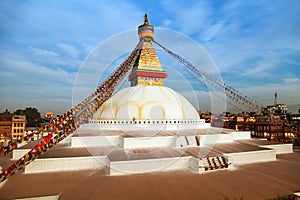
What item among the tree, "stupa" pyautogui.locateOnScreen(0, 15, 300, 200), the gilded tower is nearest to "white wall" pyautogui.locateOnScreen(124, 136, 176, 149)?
"stupa" pyautogui.locateOnScreen(0, 15, 300, 200)

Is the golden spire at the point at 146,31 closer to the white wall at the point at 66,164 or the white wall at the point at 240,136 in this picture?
the white wall at the point at 240,136

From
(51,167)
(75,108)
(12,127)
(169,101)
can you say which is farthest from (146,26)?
(12,127)

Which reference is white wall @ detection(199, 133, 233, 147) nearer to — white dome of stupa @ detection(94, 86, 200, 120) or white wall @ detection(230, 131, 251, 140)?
white wall @ detection(230, 131, 251, 140)

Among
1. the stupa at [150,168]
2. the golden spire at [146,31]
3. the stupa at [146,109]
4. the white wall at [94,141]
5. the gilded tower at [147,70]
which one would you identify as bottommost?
the stupa at [150,168]

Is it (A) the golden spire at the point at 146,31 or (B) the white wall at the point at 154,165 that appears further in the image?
(A) the golden spire at the point at 146,31

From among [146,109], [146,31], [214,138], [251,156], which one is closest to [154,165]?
[251,156]

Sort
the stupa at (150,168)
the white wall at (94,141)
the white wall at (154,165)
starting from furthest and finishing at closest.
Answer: the white wall at (94,141), the white wall at (154,165), the stupa at (150,168)

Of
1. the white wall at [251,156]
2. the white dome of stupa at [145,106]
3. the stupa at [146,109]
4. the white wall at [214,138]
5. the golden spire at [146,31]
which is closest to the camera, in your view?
the white wall at [251,156]

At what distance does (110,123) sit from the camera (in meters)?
9.55

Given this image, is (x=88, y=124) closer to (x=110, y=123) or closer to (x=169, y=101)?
(x=110, y=123)

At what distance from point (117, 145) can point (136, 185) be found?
3.31 metres

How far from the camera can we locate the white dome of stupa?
9.35m

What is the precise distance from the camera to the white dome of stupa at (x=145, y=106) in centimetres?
935

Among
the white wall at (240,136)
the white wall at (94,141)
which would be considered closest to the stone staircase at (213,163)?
the white wall at (94,141)
